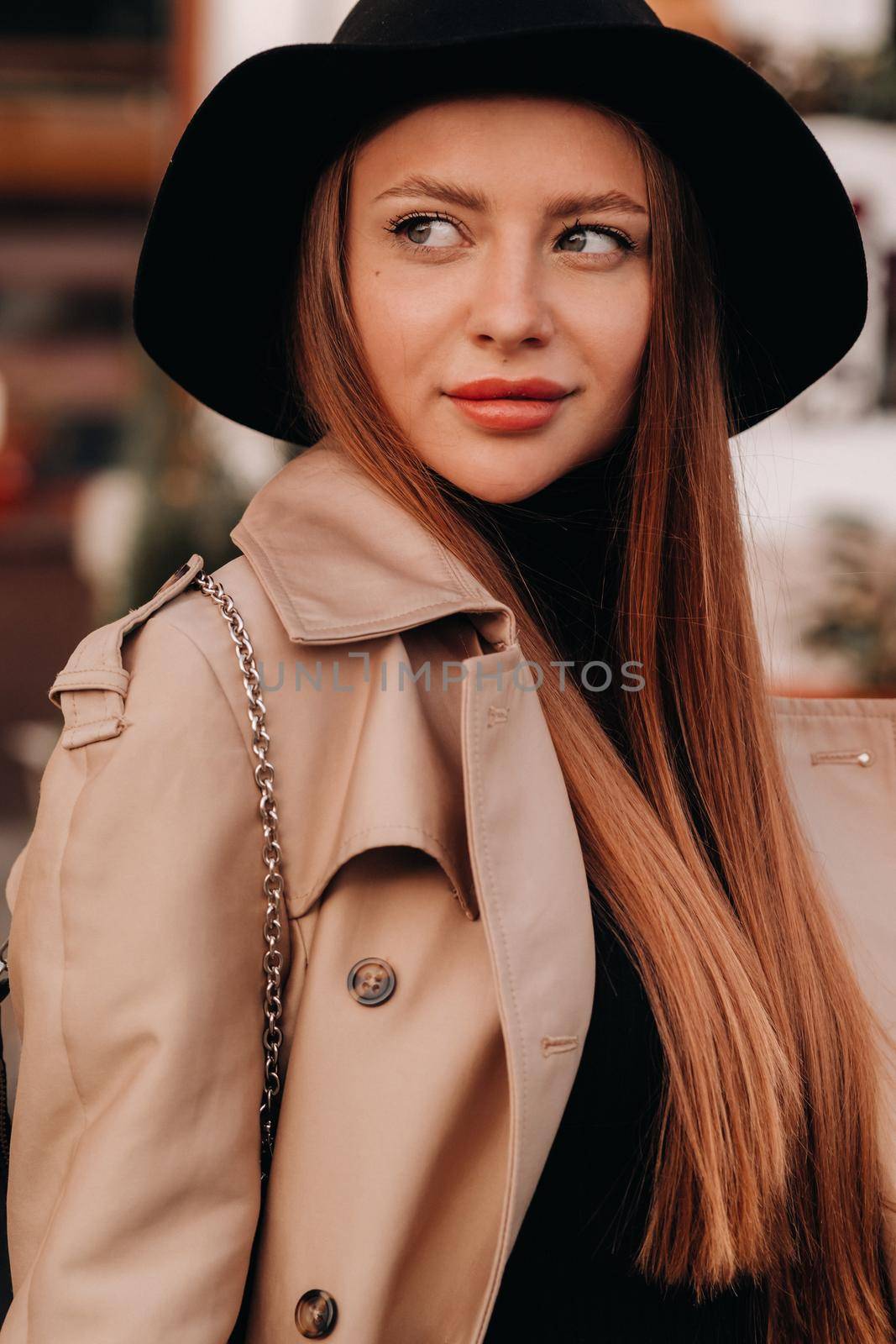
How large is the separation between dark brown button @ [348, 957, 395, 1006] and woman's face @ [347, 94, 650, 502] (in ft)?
1.92

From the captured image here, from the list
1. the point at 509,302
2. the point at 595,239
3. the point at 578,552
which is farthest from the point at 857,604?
the point at 509,302

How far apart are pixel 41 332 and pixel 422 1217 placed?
5.41 metres

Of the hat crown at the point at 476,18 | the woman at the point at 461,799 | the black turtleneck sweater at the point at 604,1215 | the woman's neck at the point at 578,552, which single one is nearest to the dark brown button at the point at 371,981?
the woman at the point at 461,799

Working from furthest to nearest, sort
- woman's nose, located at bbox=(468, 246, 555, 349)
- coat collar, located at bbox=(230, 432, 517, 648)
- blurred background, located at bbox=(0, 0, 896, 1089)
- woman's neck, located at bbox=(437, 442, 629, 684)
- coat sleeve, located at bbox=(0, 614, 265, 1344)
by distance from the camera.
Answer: blurred background, located at bbox=(0, 0, 896, 1089) < woman's neck, located at bbox=(437, 442, 629, 684) < woman's nose, located at bbox=(468, 246, 555, 349) < coat collar, located at bbox=(230, 432, 517, 648) < coat sleeve, located at bbox=(0, 614, 265, 1344)

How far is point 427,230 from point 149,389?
3.80 metres

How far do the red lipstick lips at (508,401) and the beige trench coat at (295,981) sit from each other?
25cm

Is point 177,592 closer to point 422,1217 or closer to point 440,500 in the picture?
point 440,500

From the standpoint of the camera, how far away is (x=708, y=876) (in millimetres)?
1533

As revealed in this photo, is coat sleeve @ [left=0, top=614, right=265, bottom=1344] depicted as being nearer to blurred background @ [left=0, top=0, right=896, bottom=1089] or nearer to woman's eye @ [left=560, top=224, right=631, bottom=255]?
woman's eye @ [left=560, top=224, right=631, bottom=255]

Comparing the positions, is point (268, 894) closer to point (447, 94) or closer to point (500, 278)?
point (500, 278)

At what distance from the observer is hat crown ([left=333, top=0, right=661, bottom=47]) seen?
134cm

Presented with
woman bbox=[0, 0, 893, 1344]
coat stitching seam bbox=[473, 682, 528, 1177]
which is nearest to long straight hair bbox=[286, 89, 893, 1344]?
woman bbox=[0, 0, 893, 1344]

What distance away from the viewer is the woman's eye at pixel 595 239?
143 centimetres

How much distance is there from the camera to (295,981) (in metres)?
1.23
